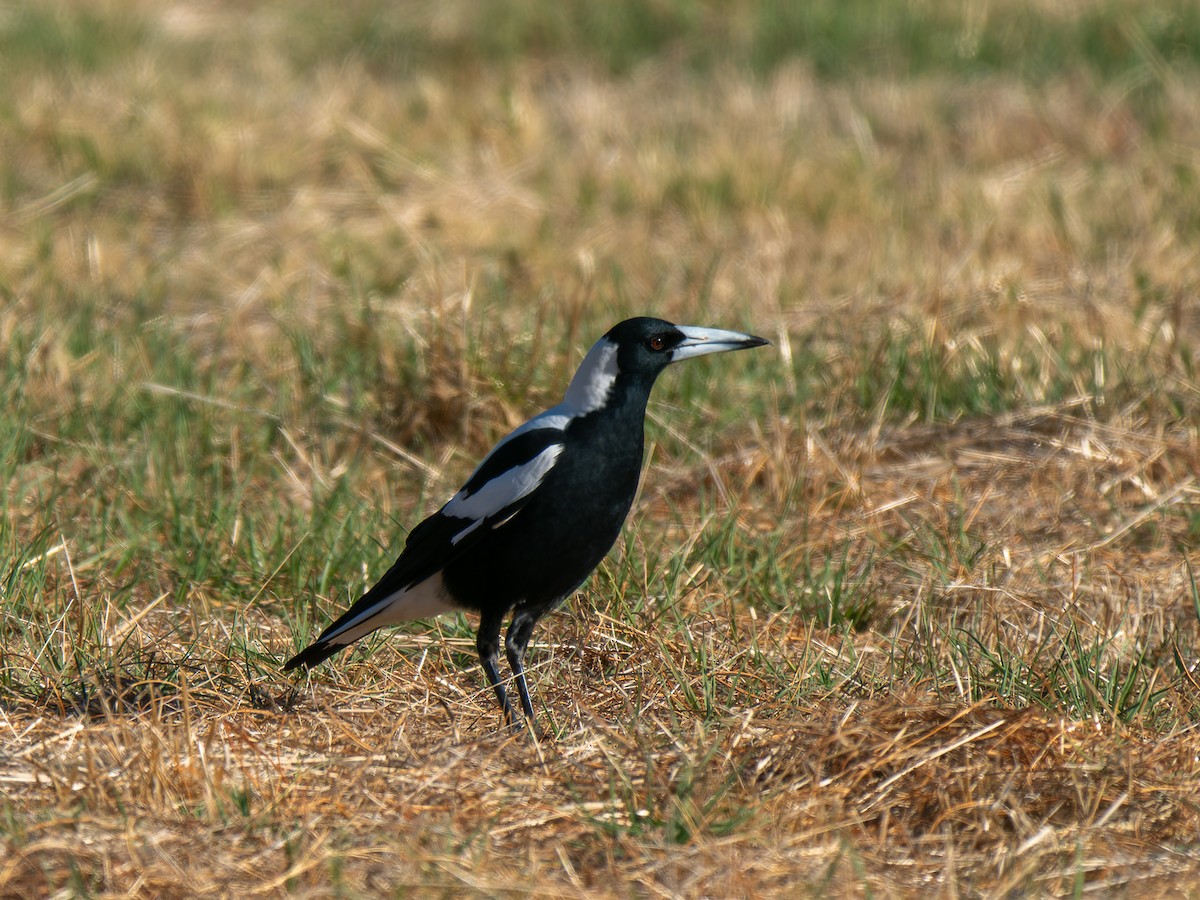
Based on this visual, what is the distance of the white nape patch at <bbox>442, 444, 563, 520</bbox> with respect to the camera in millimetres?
3562

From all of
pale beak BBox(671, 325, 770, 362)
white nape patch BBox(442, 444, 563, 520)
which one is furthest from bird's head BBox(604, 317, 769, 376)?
white nape patch BBox(442, 444, 563, 520)

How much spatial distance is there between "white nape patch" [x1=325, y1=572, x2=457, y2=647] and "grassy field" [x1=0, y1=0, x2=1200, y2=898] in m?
0.13

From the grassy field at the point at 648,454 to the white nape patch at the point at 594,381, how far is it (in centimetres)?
52

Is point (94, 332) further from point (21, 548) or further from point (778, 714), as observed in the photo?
point (778, 714)

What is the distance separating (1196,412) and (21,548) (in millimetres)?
3362

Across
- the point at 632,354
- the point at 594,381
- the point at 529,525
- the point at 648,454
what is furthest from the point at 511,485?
the point at 648,454

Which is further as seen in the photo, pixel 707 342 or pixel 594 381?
pixel 707 342

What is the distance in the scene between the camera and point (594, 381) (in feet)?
12.1

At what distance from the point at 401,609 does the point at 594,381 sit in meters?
0.64

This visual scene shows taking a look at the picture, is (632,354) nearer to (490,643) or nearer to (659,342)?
(659,342)

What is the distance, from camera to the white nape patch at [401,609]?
3494 millimetres

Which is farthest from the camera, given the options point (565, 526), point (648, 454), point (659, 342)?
point (648, 454)

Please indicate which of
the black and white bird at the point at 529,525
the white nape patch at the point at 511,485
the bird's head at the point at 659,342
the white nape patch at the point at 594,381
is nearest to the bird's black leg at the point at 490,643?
the black and white bird at the point at 529,525

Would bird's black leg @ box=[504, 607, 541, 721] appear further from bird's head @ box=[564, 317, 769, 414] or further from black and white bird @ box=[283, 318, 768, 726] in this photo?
bird's head @ box=[564, 317, 769, 414]
